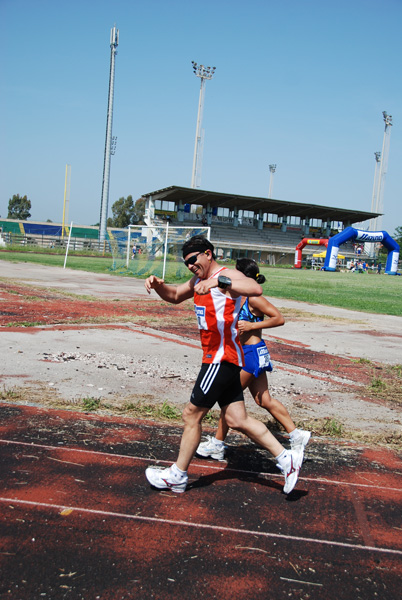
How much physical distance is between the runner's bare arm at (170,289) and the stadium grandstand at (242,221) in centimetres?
5971

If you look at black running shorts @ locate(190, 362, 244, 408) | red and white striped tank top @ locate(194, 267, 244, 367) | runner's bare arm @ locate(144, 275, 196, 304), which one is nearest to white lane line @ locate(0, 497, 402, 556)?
black running shorts @ locate(190, 362, 244, 408)

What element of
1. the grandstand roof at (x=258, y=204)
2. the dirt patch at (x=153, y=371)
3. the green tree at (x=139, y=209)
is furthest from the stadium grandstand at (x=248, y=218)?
the dirt patch at (x=153, y=371)

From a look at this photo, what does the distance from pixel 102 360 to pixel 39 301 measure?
7283 millimetres

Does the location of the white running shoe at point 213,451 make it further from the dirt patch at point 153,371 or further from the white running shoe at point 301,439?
the dirt patch at point 153,371

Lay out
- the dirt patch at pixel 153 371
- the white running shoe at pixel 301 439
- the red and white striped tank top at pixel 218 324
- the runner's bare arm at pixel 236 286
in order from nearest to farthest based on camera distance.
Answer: the runner's bare arm at pixel 236 286
the red and white striped tank top at pixel 218 324
the white running shoe at pixel 301 439
the dirt patch at pixel 153 371

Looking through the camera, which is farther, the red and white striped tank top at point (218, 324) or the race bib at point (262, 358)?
the race bib at point (262, 358)

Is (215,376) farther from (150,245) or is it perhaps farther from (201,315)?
(150,245)

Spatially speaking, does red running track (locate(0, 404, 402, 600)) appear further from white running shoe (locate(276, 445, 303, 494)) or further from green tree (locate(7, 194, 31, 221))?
green tree (locate(7, 194, 31, 221))

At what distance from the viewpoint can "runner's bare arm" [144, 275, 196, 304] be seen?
4086 mm

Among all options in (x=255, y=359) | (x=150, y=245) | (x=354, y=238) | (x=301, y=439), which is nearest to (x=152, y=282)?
(x=255, y=359)

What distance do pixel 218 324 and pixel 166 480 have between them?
1.15 metres

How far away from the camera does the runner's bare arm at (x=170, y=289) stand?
409 cm

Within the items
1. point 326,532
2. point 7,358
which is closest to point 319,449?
point 326,532

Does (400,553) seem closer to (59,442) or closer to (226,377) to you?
(226,377)
